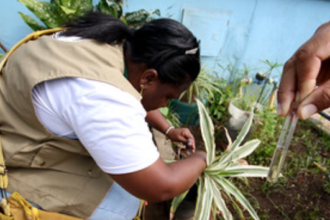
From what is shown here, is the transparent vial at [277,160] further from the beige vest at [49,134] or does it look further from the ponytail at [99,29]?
the ponytail at [99,29]

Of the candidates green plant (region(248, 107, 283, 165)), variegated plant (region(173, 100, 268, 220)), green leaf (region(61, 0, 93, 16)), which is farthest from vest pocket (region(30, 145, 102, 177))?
green plant (region(248, 107, 283, 165))

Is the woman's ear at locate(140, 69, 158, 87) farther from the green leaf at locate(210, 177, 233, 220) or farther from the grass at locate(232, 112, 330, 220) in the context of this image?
the grass at locate(232, 112, 330, 220)

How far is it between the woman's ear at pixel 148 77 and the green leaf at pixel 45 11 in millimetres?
1542

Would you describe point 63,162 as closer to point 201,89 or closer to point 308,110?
point 308,110

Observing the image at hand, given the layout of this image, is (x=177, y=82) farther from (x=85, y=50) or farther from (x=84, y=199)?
(x=84, y=199)

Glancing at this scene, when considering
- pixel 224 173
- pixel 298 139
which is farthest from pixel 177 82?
pixel 298 139

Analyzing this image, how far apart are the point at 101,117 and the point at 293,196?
6.66ft

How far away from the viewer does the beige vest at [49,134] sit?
3.08 feet

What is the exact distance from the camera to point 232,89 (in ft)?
10.2

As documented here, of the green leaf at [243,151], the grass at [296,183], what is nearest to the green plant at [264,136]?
the grass at [296,183]

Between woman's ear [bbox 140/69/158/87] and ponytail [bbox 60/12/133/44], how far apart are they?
0.66ft

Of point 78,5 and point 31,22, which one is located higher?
point 78,5

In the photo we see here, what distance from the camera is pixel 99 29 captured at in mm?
1135

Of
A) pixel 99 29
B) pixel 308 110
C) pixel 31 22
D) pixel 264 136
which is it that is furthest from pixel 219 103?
pixel 308 110
